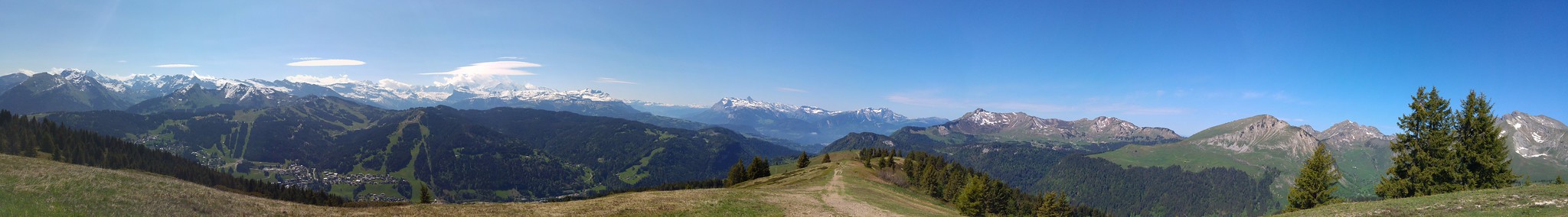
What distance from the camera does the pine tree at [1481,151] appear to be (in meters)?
36.6

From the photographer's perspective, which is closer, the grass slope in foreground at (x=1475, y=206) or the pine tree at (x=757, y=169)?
the grass slope in foreground at (x=1475, y=206)

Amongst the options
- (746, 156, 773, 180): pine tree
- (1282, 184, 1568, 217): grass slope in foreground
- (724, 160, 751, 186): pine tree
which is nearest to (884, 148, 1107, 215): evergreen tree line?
(746, 156, 773, 180): pine tree

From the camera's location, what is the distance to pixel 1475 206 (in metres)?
26.6

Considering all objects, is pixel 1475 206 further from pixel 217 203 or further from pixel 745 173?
pixel 745 173

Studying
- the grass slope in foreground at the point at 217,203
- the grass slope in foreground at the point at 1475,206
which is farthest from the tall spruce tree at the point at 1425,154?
the grass slope in foreground at the point at 217,203

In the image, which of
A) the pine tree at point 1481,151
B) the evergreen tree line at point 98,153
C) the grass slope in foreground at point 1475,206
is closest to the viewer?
the grass slope in foreground at point 1475,206

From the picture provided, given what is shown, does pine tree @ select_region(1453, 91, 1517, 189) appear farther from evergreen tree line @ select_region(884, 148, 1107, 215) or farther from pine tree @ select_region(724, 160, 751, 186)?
pine tree @ select_region(724, 160, 751, 186)

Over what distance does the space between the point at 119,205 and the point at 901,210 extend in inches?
1883

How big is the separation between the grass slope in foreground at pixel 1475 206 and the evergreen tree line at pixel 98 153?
132 meters

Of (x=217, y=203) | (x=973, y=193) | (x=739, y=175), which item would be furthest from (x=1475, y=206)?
(x=739, y=175)

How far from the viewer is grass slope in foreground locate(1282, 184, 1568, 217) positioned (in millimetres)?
24625

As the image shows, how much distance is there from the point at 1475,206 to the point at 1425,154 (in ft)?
53.0

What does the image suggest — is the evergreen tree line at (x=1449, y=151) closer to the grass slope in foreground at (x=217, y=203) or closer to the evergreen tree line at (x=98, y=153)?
the grass slope in foreground at (x=217, y=203)

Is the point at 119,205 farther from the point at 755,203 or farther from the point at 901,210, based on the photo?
the point at 901,210
